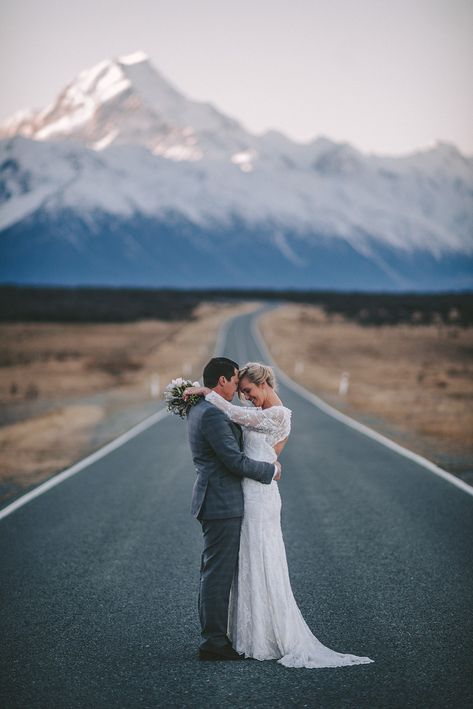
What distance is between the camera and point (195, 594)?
17.4ft

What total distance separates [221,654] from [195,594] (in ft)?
3.49

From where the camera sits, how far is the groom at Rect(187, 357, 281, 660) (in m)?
4.24

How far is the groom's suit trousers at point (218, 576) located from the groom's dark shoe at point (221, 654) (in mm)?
39

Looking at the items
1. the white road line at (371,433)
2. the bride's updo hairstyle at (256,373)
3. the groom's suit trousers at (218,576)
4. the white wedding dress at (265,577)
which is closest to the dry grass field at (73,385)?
the white road line at (371,433)

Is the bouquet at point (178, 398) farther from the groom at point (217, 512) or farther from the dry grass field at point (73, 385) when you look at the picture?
the dry grass field at point (73, 385)

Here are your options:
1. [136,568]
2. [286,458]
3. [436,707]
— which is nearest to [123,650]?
[136,568]

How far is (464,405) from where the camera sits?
62.1 ft

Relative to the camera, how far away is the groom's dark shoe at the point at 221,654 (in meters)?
4.25

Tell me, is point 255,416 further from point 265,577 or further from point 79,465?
point 79,465

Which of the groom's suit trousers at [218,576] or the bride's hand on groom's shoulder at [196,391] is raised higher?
the bride's hand on groom's shoulder at [196,391]

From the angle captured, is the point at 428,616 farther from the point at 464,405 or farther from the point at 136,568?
the point at 464,405

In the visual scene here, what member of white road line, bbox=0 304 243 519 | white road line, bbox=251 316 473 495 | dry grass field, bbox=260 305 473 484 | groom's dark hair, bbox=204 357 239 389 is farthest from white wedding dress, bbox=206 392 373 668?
dry grass field, bbox=260 305 473 484

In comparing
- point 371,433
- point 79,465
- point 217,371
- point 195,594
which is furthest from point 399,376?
point 217,371

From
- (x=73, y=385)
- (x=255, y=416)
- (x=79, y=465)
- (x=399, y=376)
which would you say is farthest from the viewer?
(x=399, y=376)
